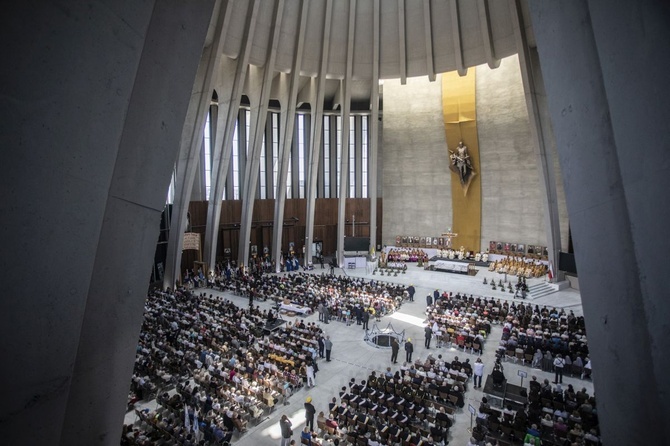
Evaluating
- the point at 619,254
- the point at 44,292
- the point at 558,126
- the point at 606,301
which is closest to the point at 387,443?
the point at 606,301

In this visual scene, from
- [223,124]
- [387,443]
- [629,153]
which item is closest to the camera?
[629,153]

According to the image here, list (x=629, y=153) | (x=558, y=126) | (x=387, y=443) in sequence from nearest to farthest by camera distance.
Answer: (x=629, y=153), (x=558, y=126), (x=387, y=443)

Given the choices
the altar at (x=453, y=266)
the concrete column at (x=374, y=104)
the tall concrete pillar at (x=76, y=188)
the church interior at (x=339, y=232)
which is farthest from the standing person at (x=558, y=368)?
the concrete column at (x=374, y=104)

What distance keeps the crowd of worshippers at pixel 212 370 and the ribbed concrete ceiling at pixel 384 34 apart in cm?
1654

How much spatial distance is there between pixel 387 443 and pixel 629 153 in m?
7.61

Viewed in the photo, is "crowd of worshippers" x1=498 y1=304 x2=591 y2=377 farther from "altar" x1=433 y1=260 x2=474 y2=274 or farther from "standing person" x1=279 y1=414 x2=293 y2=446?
"altar" x1=433 y1=260 x2=474 y2=274

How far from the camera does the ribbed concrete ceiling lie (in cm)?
2330

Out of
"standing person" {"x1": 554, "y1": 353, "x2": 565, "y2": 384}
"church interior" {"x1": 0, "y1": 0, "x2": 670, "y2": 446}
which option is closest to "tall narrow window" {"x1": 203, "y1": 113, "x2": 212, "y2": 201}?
"church interior" {"x1": 0, "y1": 0, "x2": 670, "y2": 446}

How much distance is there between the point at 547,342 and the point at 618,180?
1259 cm

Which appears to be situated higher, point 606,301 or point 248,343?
point 606,301

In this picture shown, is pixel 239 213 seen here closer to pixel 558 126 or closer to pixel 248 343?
pixel 248 343

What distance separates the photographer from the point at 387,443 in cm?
859

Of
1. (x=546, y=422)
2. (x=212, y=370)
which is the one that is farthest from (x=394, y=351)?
(x=212, y=370)

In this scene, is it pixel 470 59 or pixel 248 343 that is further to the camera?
pixel 470 59
